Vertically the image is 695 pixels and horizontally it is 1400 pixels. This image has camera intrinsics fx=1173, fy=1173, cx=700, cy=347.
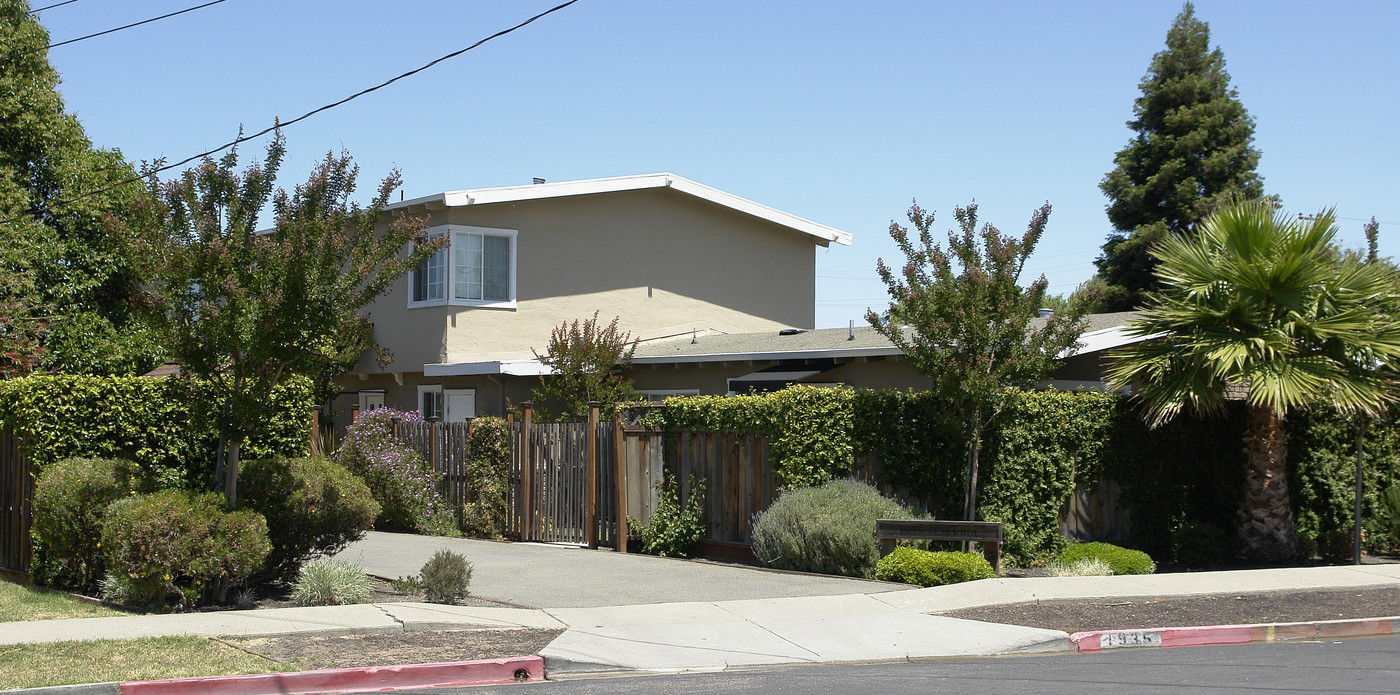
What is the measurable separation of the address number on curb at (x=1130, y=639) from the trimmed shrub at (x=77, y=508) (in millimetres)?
9304

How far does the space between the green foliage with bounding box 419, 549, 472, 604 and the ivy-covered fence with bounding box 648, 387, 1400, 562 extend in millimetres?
4395

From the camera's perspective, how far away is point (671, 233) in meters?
24.9

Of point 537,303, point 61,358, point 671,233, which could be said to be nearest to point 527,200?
point 537,303

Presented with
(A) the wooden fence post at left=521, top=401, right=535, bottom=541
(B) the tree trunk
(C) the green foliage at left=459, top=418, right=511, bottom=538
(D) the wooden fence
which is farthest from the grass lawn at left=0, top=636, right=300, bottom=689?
(B) the tree trunk

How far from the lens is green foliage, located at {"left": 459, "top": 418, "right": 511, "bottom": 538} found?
58.9 feet

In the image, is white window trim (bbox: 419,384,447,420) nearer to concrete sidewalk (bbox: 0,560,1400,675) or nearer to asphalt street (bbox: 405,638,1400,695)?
concrete sidewalk (bbox: 0,560,1400,675)

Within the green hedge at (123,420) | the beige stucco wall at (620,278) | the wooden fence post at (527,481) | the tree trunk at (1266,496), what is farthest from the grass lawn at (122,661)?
the beige stucco wall at (620,278)

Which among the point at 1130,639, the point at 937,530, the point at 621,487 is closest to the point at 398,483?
the point at 621,487

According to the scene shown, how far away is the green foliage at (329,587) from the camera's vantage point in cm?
1145

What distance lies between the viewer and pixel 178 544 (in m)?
10.6

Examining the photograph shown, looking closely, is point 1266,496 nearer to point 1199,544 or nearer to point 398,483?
point 1199,544

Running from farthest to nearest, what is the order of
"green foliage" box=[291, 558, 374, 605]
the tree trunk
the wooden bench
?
the tree trunk, the wooden bench, "green foliage" box=[291, 558, 374, 605]

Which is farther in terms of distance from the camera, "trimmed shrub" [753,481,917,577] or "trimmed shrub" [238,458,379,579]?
"trimmed shrub" [753,481,917,577]

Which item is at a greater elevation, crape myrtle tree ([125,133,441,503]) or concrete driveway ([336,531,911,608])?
crape myrtle tree ([125,133,441,503])
